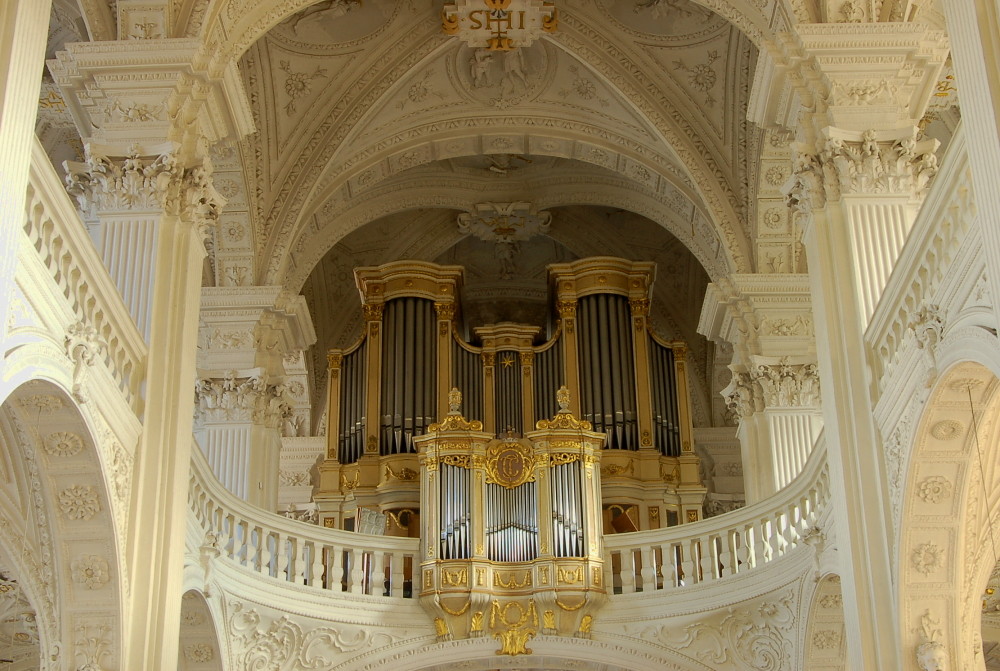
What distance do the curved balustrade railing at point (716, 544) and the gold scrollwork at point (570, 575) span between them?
1.25 feet

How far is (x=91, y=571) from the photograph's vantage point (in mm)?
10719

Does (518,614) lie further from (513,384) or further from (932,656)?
(932,656)

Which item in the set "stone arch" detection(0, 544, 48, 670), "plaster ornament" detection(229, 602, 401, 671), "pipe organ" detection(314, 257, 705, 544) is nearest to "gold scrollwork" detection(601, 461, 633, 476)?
"pipe organ" detection(314, 257, 705, 544)

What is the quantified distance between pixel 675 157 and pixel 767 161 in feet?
4.01

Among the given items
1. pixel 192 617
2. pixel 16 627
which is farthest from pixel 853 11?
pixel 16 627

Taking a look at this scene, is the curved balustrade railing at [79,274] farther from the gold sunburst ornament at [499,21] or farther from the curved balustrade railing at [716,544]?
the gold sunburst ornament at [499,21]

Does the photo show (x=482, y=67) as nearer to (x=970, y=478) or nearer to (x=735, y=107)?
(x=735, y=107)

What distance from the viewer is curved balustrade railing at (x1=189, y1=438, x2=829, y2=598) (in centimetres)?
1368

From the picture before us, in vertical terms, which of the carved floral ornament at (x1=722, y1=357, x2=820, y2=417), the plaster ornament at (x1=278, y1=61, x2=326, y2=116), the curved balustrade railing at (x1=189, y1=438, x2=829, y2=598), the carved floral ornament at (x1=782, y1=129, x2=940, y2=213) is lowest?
the curved balustrade railing at (x1=189, y1=438, x2=829, y2=598)

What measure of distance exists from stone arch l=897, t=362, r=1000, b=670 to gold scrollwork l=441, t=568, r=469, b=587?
563cm

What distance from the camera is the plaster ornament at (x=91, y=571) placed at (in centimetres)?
1069

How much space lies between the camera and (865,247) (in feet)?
39.8

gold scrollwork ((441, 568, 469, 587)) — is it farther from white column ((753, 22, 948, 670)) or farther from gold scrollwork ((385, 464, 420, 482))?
white column ((753, 22, 948, 670))

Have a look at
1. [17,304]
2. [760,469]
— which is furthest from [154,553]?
[760,469]
